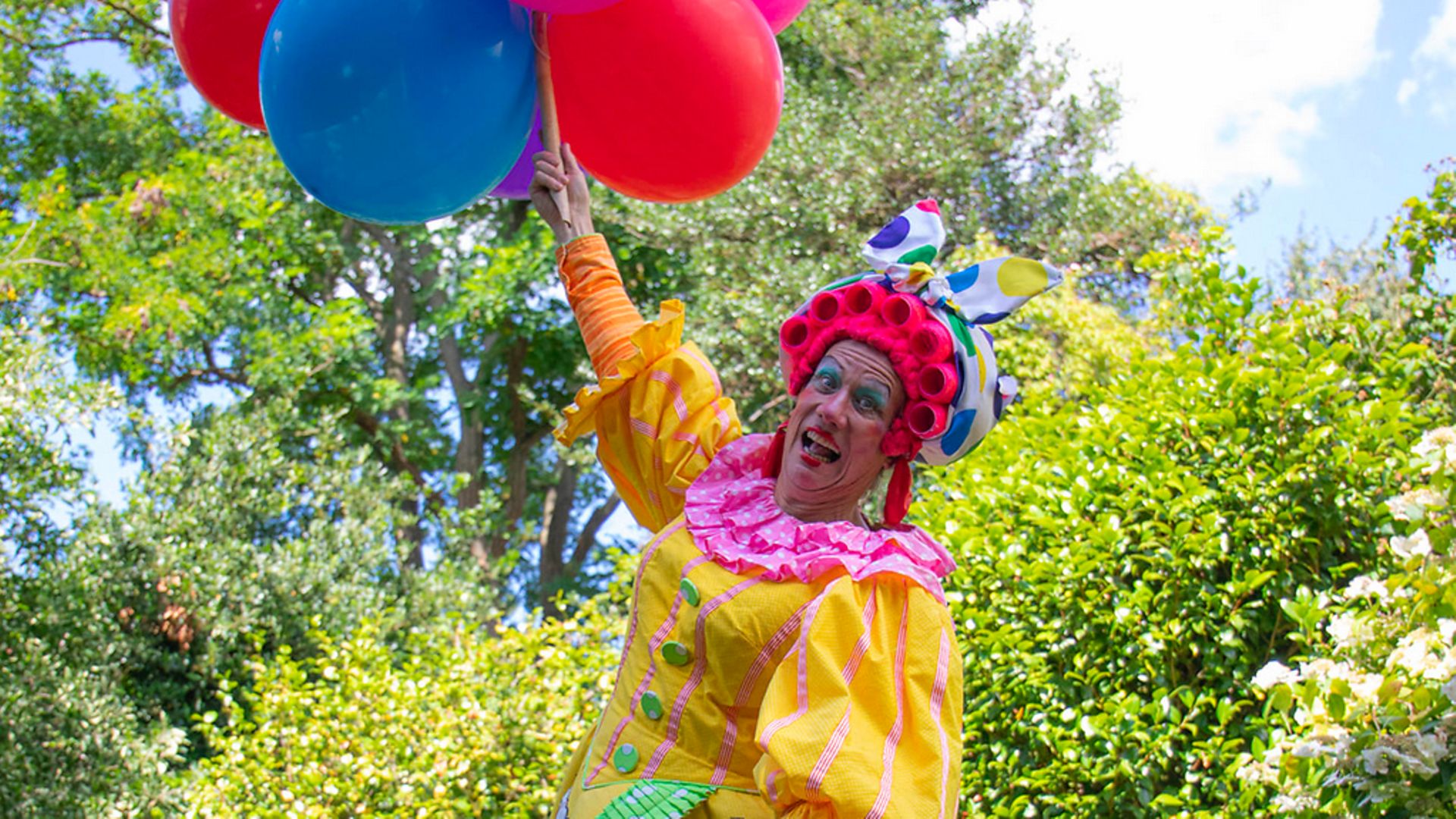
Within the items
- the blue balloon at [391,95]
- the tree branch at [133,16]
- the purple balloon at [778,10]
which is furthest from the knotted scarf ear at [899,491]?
the tree branch at [133,16]

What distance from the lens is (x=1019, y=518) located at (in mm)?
3545

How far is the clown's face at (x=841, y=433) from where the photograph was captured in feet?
5.40

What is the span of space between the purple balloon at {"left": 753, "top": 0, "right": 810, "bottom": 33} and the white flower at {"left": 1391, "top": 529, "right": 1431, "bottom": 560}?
1609mm

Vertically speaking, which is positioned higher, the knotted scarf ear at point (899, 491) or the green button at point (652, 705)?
the knotted scarf ear at point (899, 491)

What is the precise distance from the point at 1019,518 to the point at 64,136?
9200 millimetres

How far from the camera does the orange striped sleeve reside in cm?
190

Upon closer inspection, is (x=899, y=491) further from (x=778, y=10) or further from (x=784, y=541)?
(x=778, y=10)

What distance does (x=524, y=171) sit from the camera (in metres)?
2.04

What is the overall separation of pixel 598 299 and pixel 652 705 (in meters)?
0.65

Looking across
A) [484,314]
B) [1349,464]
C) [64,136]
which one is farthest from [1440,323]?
[64,136]

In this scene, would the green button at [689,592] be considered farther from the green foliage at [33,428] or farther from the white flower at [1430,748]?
the green foliage at [33,428]

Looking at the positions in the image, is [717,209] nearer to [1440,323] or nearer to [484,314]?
[484,314]

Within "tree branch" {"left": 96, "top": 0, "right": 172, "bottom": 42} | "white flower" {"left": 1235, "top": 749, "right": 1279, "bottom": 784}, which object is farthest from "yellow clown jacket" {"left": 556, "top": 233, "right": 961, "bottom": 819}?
"tree branch" {"left": 96, "top": 0, "right": 172, "bottom": 42}

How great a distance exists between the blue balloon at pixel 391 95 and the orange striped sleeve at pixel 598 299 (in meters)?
0.22
